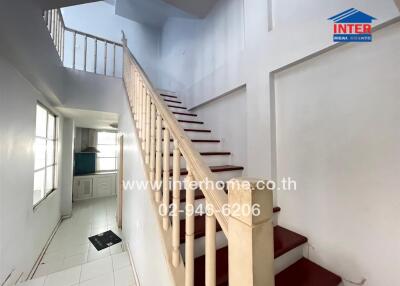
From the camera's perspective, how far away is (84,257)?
8.60 ft

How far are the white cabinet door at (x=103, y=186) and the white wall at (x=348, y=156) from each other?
5530 mm

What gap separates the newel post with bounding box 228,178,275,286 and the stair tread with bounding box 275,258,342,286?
90cm

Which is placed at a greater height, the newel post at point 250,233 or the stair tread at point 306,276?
the newel post at point 250,233

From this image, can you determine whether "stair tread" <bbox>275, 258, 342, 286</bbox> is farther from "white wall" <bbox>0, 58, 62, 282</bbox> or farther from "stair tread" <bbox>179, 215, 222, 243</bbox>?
"white wall" <bbox>0, 58, 62, 282</bbox>

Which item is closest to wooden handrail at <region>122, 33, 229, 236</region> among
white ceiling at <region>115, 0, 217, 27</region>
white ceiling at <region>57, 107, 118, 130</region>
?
white ceiling at <region>57, 107, 118, 130</region>

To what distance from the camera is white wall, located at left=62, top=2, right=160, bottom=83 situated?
4.33m

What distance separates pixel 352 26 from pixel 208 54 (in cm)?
192

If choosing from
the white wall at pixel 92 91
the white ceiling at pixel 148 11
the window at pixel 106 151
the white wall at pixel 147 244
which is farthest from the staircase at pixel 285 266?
the window at pixel 106 151

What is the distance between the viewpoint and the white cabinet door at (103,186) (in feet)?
18.3

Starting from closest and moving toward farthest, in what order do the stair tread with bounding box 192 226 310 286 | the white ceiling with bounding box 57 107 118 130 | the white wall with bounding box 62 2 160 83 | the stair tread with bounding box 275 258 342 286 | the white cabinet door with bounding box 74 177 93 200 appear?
the stair tread with bounding box 192 226 310 286 → the stair tread with bounding box 275 258 342 286 → the white ceiling with bounding box 57 107 118 130 → the white wall with bounding box 62 2 160 83 → the white cabinet door with bounding box 74 177 93 200

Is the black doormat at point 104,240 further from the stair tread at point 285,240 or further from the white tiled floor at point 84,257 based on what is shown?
the stair tread at point 285,240

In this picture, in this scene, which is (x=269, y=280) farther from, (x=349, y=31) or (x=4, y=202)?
(x=4, y=202)

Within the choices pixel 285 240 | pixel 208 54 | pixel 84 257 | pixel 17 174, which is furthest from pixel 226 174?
pixel 84 257

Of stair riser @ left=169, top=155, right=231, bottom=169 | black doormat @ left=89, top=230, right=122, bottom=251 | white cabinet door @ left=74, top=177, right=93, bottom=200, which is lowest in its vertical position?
black doormat @ left=89, top=230, right=122, bottom=251
